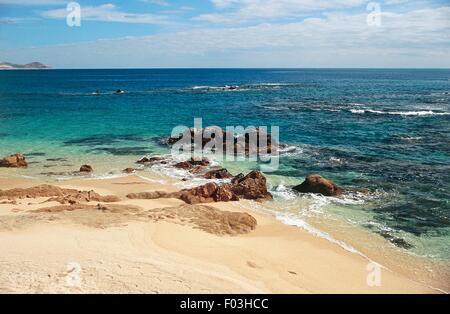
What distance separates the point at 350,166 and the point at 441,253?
1314 cm

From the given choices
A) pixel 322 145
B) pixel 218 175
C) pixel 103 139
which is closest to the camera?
pixel 218 175

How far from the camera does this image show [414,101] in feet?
230

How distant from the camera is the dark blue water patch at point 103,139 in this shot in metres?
37.9

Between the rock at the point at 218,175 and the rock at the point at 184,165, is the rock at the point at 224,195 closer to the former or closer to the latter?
the rock at the point at 218,175

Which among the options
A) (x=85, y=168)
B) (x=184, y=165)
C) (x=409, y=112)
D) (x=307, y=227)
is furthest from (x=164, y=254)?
(x=409, y=112)

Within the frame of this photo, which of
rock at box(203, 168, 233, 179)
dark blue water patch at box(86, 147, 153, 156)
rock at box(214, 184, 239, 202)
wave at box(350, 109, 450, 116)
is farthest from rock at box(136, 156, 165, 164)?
wave at box(350, 109, 450, 116)

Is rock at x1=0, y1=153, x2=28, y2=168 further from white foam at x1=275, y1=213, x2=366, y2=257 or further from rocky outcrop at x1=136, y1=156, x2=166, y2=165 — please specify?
white foam at x1=275, y1=213, x2=366, y2=257

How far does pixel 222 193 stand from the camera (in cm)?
2094

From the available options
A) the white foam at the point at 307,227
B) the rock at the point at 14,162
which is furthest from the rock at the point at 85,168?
the white foam at the point at 307,227

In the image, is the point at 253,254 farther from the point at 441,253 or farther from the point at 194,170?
the point at 194,170

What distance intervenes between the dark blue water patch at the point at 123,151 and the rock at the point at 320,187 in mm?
14983

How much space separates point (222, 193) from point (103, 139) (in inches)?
874

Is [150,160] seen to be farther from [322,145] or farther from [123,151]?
[322,145]
